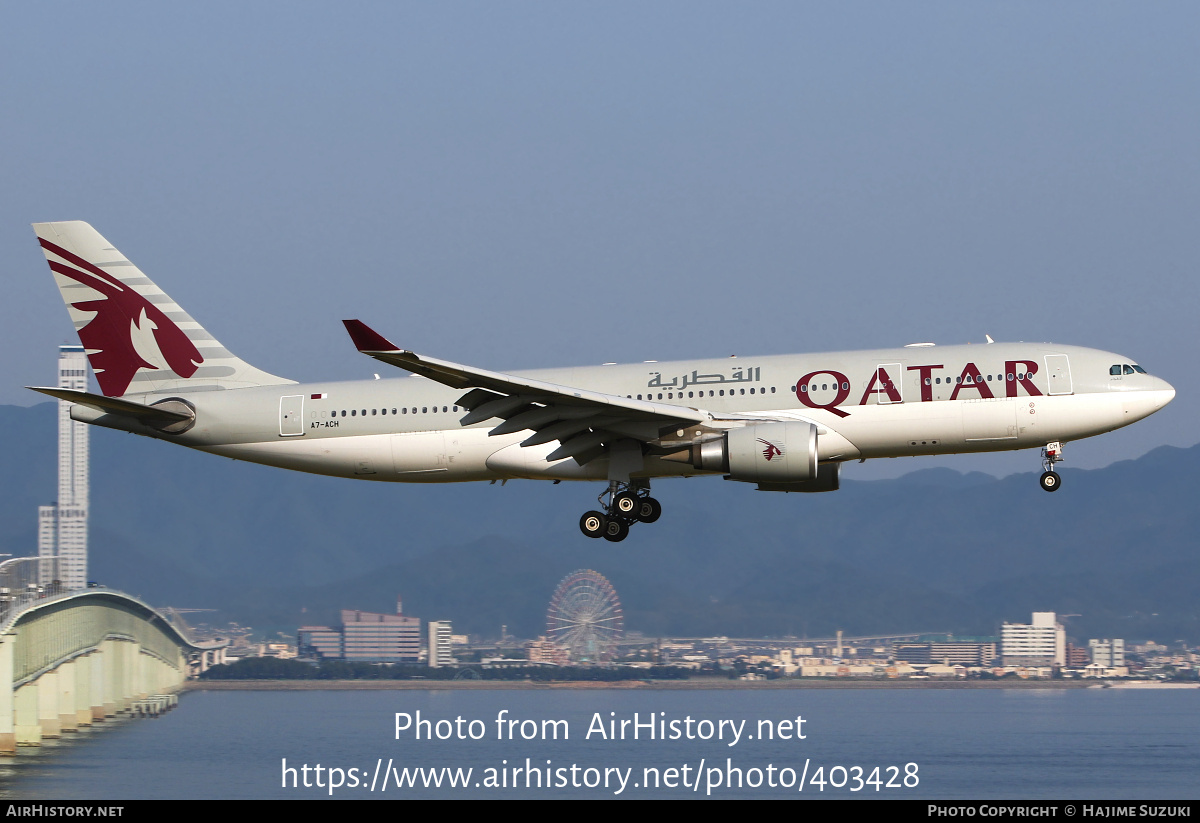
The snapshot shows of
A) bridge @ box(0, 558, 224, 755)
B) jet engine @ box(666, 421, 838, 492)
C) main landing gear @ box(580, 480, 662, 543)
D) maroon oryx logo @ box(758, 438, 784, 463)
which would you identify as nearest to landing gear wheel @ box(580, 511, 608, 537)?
main landing gear @ box(580, 480, 662, 543)

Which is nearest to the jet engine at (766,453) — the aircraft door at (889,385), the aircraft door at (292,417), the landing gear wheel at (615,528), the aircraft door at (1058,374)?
the aircraft door at (889,385)

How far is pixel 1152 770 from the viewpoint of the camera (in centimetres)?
11012

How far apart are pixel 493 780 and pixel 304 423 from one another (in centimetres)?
6246

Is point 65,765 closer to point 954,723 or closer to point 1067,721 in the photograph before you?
point 954,723

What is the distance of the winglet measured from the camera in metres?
31.1

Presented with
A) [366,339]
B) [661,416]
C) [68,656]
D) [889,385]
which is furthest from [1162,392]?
[68,656]

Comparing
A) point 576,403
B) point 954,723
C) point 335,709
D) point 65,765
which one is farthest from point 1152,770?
point 335,709

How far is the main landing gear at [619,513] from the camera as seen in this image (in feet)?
125

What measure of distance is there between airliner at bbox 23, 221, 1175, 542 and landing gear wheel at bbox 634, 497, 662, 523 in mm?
40

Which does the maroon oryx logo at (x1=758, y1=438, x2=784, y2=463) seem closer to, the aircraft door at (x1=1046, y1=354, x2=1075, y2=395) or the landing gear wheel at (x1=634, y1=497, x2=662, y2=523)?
the landing gear wheel at (x1=634, y1=497, x2=662, y2=523)

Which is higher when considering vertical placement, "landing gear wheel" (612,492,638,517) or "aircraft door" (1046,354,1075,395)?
"aircraft door" (1046,354,1075,395)

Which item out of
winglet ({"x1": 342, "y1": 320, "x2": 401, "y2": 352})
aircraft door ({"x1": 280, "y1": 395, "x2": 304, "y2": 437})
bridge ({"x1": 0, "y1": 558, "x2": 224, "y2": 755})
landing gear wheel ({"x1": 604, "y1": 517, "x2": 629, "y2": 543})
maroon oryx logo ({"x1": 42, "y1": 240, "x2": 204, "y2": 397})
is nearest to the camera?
winglet ({"x1": 342, "y1": 320, "x2": 401, "y2": 352})

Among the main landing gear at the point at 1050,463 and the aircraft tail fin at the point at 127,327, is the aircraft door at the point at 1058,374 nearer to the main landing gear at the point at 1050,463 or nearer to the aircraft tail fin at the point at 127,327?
the main landing gear at the point at 1050,463

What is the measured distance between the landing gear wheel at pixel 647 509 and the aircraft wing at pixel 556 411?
6.42 ft
